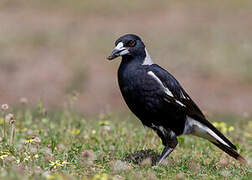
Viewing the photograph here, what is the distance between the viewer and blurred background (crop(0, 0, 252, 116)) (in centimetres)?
1431

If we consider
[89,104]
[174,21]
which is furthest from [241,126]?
[174,21]

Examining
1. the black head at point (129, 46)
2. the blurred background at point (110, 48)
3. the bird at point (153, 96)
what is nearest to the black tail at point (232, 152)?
the bird at point (153, 96)

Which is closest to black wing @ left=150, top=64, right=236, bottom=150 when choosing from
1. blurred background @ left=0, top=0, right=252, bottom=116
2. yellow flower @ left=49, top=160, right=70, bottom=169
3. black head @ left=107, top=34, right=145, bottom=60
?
black head @ left=107, top=34, right=145, bottom=60

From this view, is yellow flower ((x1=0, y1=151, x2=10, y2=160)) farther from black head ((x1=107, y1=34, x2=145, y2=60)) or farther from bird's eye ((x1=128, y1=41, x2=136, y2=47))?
bird's eye ((x1=128, y1=41, x2=136, y2=47))

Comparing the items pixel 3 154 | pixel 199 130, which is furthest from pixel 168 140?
Answer: pixel 3 154

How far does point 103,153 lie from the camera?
6.05 metres

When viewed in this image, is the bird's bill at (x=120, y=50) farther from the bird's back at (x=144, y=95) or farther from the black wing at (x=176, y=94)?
the black wing at (x=176, y=94)

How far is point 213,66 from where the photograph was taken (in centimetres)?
1580

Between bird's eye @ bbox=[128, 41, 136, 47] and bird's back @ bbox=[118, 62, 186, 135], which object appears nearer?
bird's back @ bbox=[118, 62, 186, 135]

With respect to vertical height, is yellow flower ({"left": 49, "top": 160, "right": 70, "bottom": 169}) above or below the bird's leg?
above

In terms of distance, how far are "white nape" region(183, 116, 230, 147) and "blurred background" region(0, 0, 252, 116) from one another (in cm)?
540

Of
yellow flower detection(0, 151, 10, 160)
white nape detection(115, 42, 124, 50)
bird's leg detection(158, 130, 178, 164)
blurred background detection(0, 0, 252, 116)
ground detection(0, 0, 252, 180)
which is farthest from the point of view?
blurred background detection(0, 0, 252, 116)

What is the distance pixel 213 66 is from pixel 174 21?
433 cm

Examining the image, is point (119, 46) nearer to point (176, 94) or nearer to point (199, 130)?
point (176, 94)
